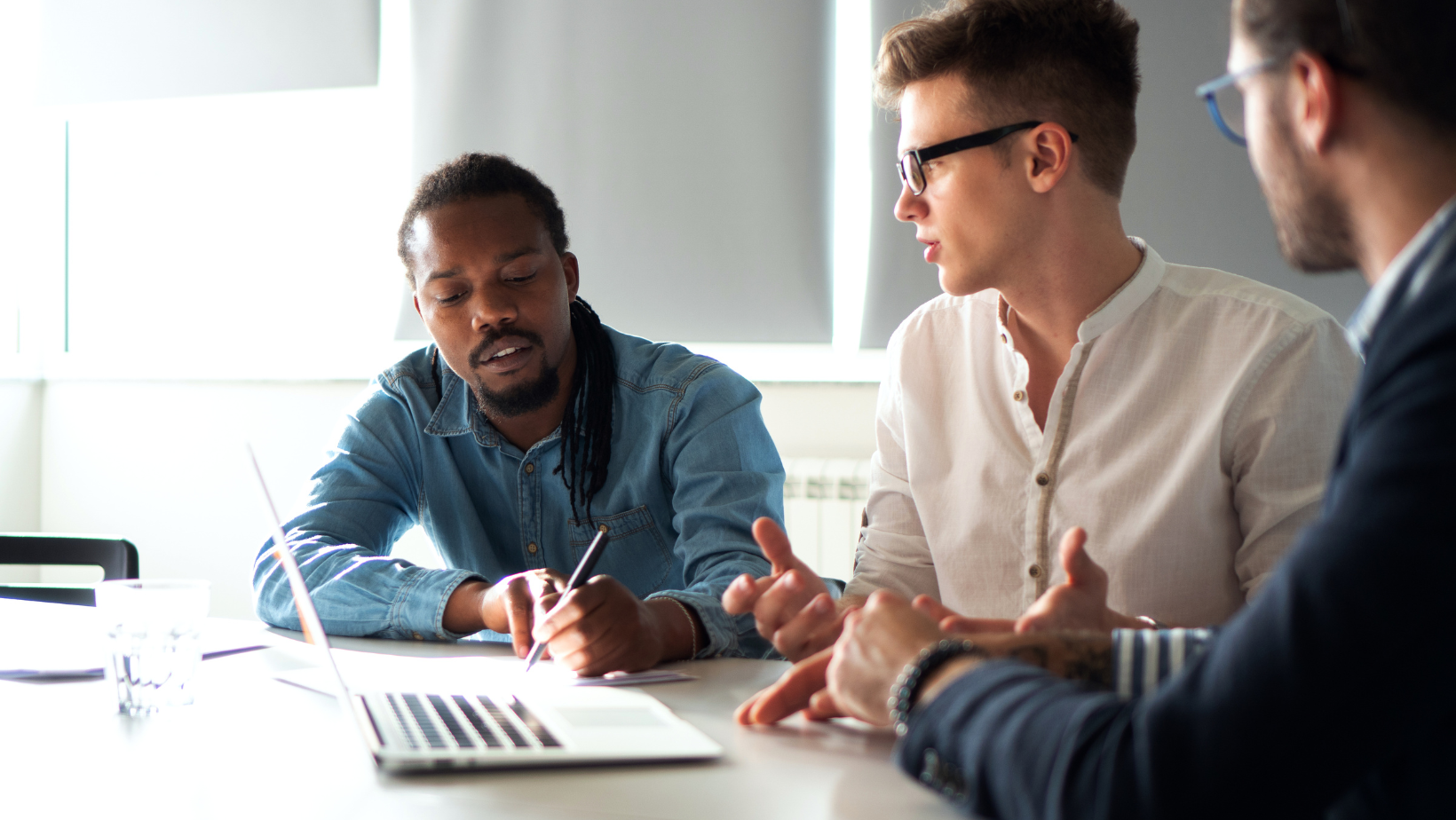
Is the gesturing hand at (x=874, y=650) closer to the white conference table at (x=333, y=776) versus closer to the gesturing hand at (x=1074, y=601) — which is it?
the white conference table at (x=333, y=776)

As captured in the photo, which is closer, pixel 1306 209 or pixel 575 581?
pixel 1306 209

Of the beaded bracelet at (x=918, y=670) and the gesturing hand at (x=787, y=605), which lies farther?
the gesturing hand at (x=787, y=605)

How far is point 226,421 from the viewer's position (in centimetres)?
368

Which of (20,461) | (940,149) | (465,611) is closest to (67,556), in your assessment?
(465,611)

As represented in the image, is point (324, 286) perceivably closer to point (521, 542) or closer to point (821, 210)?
point (821, 210)

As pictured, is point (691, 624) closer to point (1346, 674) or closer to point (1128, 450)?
point (1128, 450)

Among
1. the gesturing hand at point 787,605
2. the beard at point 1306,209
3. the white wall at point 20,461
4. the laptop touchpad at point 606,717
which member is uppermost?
the beard at point 1306,209

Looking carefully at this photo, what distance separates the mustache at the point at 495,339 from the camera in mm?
1796

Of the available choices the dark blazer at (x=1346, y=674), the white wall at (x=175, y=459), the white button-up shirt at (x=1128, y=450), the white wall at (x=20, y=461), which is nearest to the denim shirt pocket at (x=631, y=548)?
the white button-up shirt at (x=1128, y=450)

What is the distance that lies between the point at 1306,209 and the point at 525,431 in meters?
1.37

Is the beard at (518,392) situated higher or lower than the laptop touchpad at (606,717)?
higher

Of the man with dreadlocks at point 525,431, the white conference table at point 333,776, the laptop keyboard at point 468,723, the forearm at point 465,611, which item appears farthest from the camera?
the man with dreadlocks at point 525,431

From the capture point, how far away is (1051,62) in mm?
1617

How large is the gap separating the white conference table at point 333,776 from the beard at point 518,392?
2.70 ft
